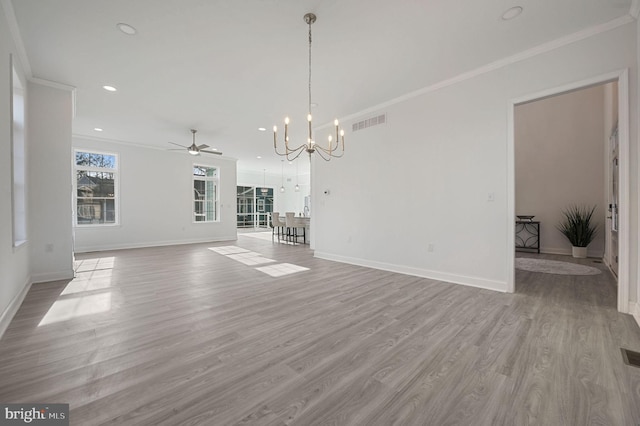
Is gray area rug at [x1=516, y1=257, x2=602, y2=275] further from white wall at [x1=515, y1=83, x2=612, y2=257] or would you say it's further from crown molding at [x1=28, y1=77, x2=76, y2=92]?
crown molding at [x1=28, y1=77, x2=76, y2=92]

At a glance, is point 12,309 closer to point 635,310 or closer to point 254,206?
point 635,310

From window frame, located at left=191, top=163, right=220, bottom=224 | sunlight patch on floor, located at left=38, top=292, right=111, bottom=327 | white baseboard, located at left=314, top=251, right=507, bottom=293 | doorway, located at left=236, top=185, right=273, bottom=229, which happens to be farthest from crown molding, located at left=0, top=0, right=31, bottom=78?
doorway, located at left=236, top=185, right=273, bottom=229

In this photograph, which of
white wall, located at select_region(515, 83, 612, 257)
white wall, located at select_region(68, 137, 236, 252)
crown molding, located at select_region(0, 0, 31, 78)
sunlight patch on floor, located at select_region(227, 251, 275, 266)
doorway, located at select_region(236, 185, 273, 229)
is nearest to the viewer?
crown molding, located at select_region(0, 0, 31, 78)

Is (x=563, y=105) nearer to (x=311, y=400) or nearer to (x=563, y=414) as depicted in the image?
(x=563, y=414)

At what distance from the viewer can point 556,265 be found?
16.6ft

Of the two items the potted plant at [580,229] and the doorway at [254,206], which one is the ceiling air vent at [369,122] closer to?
the potted plant at [580,229]

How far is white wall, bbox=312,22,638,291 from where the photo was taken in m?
3.08

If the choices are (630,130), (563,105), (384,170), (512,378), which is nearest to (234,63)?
(384,170)

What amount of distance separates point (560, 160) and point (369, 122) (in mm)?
5115

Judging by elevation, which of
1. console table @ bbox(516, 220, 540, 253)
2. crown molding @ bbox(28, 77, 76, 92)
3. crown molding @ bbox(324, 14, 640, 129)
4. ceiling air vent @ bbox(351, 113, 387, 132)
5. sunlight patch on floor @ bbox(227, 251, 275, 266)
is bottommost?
sunlight patch on floor @ bbox(227, 251, 275, 266)

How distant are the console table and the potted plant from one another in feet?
2.08

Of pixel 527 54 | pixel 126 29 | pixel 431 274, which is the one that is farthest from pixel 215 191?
pixel 527 54

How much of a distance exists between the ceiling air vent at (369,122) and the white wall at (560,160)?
4350mm

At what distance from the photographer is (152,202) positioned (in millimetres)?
7953
